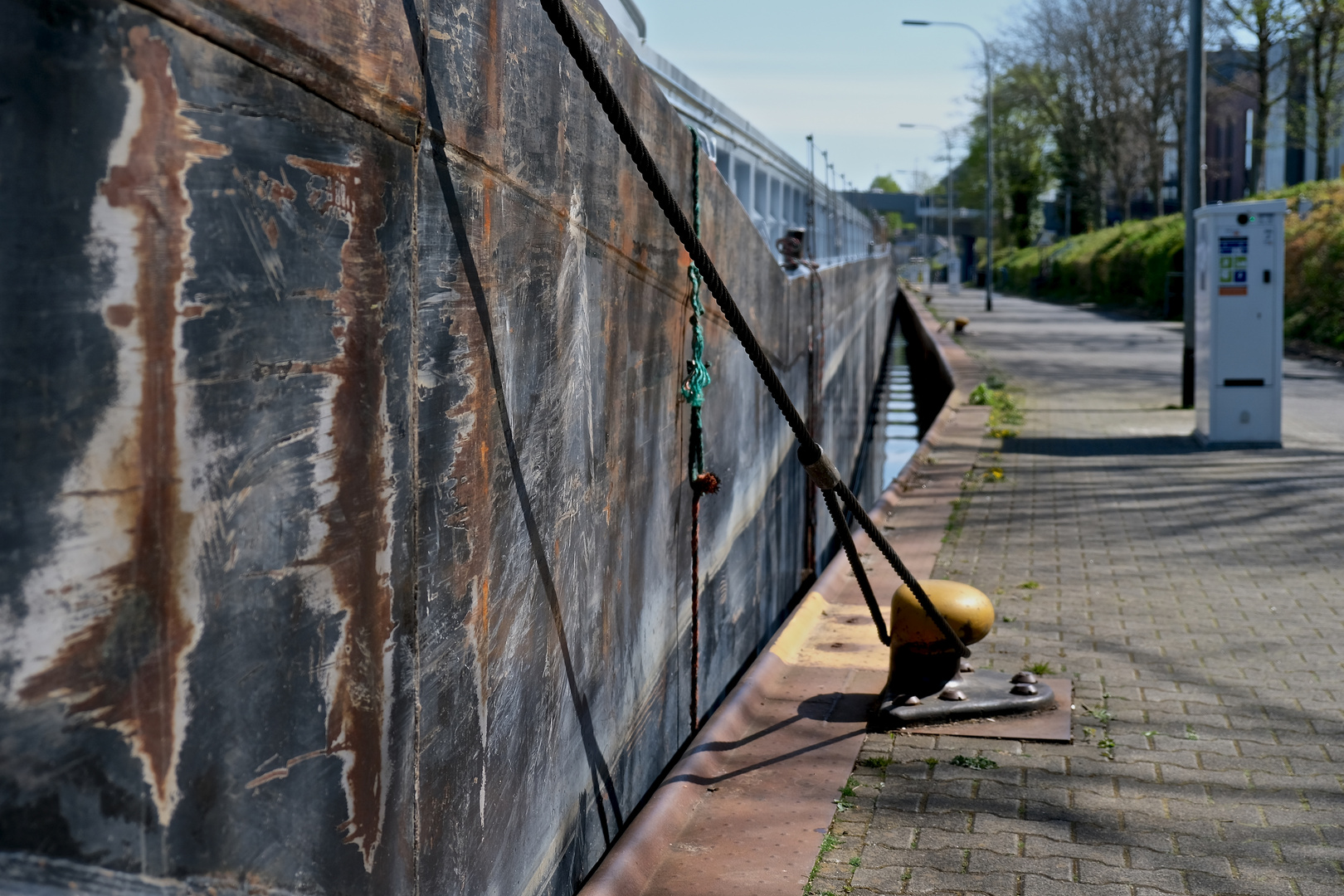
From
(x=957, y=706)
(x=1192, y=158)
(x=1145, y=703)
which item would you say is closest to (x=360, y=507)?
(x=957, y=706)

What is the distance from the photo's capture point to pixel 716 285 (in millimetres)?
3701

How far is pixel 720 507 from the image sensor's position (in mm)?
6863

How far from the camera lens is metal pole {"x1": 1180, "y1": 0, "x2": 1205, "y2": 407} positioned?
13.9 metres

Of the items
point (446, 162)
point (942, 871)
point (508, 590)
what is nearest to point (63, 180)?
point (446, 162)

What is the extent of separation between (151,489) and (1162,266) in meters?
39.7

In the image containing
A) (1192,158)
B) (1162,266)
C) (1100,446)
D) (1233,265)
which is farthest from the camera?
(1162,266)

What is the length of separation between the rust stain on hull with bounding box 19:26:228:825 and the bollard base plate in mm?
3192

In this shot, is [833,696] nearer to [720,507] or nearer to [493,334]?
[720,507]

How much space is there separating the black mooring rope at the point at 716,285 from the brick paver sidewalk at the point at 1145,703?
66 cm

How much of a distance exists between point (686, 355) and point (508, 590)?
251 cm

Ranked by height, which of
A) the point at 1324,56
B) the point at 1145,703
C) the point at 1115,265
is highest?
the point at 1324,56

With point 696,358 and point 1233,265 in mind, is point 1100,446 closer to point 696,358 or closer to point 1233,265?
point 1233,265

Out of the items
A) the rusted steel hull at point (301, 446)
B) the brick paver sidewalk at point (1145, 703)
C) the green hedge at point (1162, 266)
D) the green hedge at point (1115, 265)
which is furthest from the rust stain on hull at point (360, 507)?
the green hedge at point (1115, 265)

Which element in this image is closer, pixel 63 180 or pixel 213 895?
pixel 63 180
